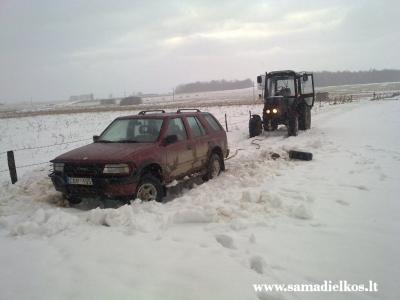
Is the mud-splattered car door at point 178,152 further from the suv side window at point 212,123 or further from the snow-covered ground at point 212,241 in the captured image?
the suv side window at point 212,123

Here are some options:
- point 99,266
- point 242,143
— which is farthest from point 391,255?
point 242,143

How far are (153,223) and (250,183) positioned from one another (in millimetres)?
2973

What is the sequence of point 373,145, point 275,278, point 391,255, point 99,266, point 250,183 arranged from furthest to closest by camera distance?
point 373,145
point 250,183
point 391,255
point 99,266
point 275,278

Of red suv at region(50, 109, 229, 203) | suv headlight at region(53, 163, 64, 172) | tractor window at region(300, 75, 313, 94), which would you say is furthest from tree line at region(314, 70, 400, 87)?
suv headlight at region(53, 163, 64, 172)

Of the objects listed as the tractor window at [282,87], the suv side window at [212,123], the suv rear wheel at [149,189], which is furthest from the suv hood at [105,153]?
the tractor window at [282,87]

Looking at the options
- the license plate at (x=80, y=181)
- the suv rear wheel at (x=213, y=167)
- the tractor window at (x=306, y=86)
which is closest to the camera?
the license plate at (x=80, y=181)

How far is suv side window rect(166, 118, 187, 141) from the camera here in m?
7.73

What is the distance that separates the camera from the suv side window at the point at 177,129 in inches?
304

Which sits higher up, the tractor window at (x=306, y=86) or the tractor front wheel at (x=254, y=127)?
the tractor window at (x=306, y=86)

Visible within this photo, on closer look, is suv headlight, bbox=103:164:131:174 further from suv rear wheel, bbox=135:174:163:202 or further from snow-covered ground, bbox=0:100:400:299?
snow-covered ground, bbox=0:100:400:299

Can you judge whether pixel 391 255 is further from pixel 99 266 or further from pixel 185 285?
pixel 99 266

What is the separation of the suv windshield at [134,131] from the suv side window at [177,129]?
0.21 metres

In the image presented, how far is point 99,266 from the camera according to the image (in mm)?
4168

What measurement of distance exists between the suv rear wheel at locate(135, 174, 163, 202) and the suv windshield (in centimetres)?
85
